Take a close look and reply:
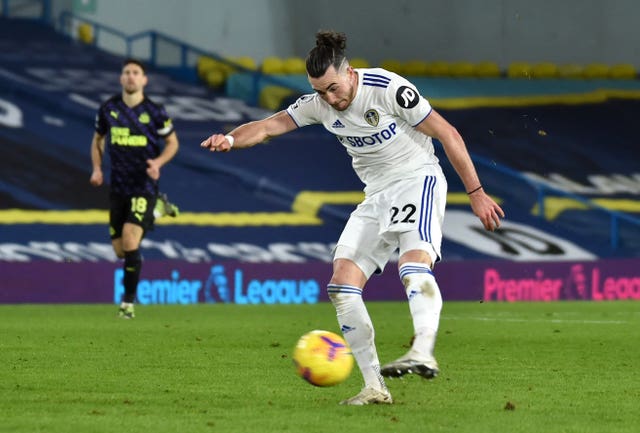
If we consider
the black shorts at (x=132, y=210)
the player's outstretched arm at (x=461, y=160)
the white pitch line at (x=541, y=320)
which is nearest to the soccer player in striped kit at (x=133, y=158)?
the black shorts at (x=132, y=210)

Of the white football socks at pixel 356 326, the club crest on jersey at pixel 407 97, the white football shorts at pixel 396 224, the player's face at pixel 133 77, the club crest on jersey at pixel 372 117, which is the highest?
the player's face at pixel 133 77

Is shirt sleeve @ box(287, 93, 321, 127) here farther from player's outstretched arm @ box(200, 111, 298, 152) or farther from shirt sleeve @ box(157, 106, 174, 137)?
shirt sleeve @ box(157, 106, 174, 137)

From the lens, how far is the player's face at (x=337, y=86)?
6609 millimetres

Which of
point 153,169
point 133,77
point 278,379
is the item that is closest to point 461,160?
point 278,379

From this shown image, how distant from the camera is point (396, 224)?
22.5 feet

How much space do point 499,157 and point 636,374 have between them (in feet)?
52.7

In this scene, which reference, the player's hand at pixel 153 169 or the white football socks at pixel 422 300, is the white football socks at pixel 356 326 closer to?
the white football socks at pixel 422 300

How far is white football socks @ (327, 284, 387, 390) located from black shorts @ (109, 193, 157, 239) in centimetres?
608

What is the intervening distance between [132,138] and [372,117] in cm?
616

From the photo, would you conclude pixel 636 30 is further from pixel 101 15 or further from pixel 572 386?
pixel 572 386

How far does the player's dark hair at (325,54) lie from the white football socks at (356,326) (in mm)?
999

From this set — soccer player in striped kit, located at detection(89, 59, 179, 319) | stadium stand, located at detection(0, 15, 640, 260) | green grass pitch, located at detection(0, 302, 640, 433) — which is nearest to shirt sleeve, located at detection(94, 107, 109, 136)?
soccer player in striped kit, located at detection(89, 59, 179, 319)

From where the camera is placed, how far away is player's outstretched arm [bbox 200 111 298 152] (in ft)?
22.8

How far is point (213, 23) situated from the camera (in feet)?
82.7
